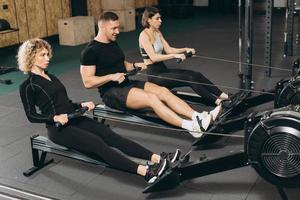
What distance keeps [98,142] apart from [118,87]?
797mm

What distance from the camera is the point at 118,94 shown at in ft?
10.5

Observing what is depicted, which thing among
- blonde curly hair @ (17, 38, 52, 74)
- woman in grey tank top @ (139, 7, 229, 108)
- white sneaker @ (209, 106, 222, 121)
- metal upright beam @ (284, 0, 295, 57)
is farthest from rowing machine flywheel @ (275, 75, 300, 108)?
metal upright beam @ (284, 0, 295, 57)

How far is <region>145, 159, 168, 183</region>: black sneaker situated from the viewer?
241 centimetres

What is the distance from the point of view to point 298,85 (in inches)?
114

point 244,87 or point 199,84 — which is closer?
point 199,84

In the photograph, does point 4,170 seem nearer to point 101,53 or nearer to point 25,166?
point 25,166

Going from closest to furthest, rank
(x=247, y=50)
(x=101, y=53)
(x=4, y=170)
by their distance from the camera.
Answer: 1. (x=4, y=170)
2. (x=101, y=53)
3. (x=247, y=50)

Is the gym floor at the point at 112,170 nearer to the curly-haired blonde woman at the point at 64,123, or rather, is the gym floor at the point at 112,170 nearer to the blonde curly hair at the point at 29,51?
the curly-haired blonde woman at the point at 64,123

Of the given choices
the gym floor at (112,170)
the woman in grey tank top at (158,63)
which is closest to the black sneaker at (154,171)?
the gym floor at (112,170)

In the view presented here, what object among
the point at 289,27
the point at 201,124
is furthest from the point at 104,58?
the point at 289,27

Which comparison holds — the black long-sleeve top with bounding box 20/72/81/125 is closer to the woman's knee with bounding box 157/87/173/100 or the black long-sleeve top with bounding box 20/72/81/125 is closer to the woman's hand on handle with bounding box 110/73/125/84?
the woman's hand on handle with bounding box 110/73/125/84

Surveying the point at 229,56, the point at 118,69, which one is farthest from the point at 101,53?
the point at 229,56

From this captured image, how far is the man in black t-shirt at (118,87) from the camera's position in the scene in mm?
3014

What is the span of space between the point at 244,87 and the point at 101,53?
1724mm
